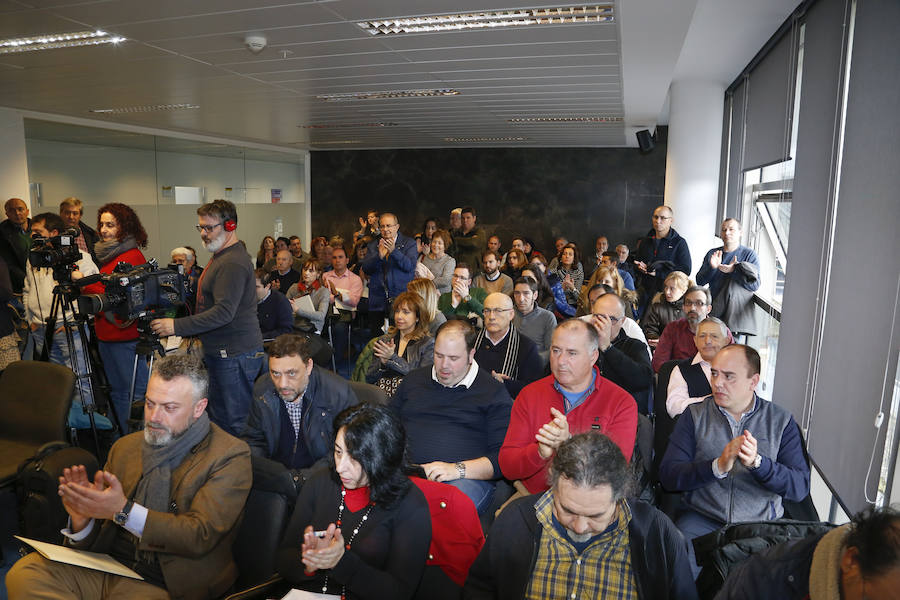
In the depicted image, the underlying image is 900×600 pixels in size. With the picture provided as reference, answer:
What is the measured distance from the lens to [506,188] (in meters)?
13.2

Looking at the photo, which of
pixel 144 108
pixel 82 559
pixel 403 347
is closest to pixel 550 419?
pixel 403 347

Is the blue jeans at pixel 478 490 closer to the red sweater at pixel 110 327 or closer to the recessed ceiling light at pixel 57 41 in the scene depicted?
the red sweater at pixel 110 327

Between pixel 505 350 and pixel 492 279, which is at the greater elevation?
pixel 492 279

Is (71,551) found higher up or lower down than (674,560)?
lower down

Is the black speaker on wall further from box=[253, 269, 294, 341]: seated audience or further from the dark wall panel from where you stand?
box=[253, 269, 294, 341]: seated audience

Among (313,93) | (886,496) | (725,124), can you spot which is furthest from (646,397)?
(725,124)

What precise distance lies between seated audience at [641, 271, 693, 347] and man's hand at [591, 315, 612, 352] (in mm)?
1553

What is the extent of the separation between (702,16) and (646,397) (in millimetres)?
3530

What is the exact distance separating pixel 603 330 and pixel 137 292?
2.61 metres

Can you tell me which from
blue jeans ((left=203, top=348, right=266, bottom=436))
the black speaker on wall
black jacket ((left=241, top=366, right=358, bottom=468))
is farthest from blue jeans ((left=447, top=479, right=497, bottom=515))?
the black speaker on wall

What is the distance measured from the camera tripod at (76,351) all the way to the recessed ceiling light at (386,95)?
11.2ft

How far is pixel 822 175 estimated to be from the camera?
3756 millimetres

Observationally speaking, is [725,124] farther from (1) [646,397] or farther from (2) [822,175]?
(1) [646,397]

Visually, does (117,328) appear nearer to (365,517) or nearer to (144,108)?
(365,517)
